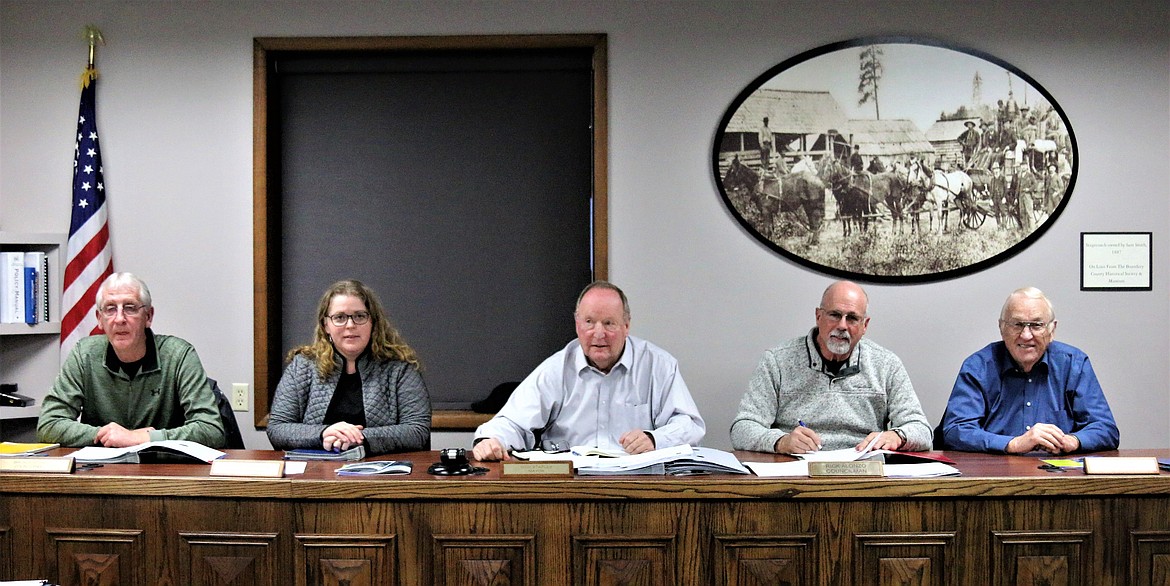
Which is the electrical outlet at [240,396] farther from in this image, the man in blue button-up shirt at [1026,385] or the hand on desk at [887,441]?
the man in blue button-up shirt at [1026,385]

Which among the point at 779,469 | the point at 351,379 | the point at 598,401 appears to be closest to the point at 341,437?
the point at 351,379

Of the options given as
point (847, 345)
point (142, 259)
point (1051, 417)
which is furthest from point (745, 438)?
point (142, 259)

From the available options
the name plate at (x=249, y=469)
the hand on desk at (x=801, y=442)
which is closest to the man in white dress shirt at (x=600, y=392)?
the hand on desk at (x=801, y=442)

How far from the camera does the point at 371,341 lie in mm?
3090

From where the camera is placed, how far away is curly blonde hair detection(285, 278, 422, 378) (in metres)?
3.03

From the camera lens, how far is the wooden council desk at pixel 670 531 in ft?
7.41

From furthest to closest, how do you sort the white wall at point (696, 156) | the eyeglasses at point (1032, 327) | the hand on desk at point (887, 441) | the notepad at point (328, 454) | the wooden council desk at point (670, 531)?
the white wall at point (696, 156), the eyeglasses at point (1032, 327), the hand on desk at point (887, 441), the notepad at point (328, 454), the wooden council desk at point (670, 531)

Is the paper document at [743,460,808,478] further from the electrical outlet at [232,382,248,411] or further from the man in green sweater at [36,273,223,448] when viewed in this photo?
the electrical outlet at [232,382,248,411]

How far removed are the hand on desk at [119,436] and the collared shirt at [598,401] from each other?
104 cm

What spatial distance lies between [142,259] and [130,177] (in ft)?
1.11

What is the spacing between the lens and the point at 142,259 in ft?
12.9

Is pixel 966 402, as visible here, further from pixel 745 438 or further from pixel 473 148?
pixel 473 148

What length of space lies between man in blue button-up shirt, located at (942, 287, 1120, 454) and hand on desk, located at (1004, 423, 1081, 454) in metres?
0.23

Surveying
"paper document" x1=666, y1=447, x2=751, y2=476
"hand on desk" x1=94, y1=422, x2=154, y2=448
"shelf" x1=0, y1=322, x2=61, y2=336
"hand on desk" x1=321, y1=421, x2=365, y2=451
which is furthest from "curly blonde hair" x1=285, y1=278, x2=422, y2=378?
"shelf" x1=0, y1=322, x2=61, y2=336
